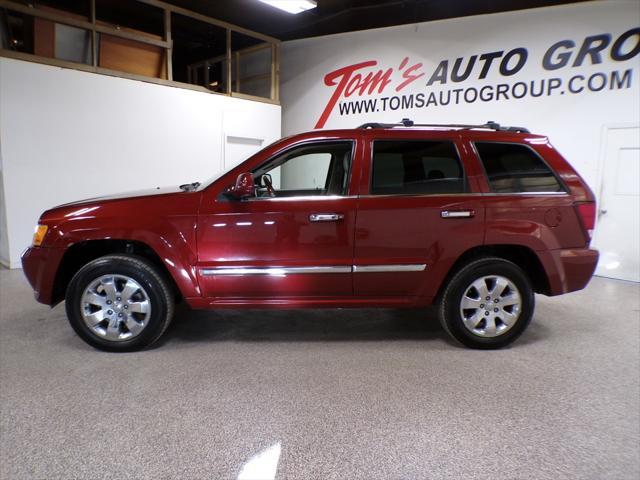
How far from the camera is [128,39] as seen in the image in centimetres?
612

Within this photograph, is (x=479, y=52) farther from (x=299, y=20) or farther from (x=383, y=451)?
(x=383, y=451)

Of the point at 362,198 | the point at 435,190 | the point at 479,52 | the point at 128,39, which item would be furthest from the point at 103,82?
the point at 479,52

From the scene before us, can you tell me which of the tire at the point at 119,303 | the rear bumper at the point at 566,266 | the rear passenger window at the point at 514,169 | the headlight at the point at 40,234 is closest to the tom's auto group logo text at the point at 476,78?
the rear passenger window at the point at 514,169

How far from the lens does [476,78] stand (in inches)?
247

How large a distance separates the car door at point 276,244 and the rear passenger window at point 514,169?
3.43 feet

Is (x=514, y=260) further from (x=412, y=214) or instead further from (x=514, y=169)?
(x=412, y=214)

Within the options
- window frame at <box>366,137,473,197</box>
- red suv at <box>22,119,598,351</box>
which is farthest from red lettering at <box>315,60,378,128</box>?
red suv at <box>22,119,598,351</box>

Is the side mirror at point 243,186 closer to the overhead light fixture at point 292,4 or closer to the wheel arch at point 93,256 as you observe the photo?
the wheel arch at point 93,256

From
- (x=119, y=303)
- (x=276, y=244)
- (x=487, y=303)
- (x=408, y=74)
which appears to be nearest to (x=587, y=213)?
(x=487, y=303)

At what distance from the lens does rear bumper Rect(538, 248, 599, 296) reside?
118 inches

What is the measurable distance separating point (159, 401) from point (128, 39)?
588 cm

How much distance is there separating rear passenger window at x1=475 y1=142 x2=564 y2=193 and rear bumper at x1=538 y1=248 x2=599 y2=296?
1.62 feet

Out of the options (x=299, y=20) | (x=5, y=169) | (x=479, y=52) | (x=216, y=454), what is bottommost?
(x=216, y=454)

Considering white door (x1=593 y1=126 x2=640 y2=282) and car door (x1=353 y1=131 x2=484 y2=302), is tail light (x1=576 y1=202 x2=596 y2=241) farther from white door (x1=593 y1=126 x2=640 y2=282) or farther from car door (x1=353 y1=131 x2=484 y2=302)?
white door (x1=593 y1=126 x2=640 y2=282)
